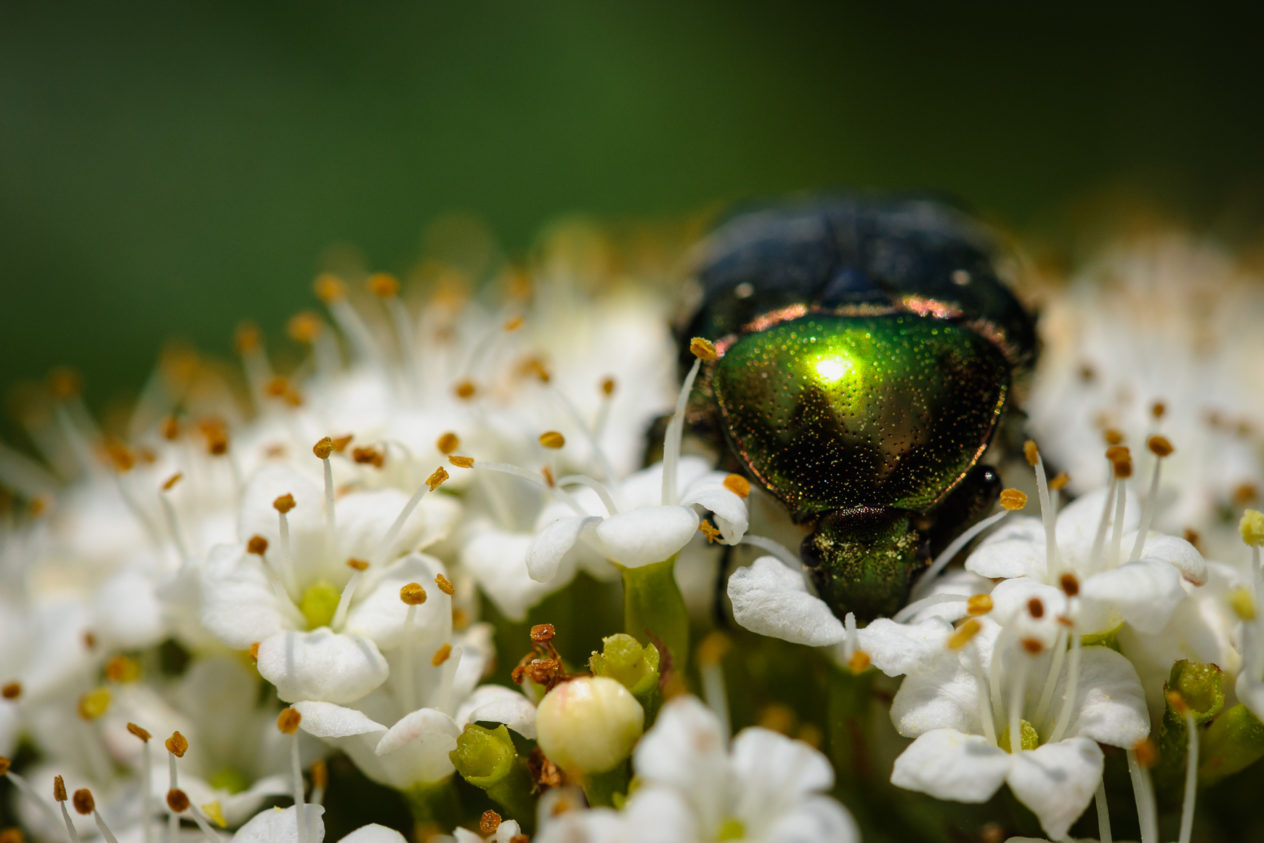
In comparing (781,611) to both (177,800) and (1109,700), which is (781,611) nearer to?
(1109,700)

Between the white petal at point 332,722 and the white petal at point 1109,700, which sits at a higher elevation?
the white petal at point 332,722

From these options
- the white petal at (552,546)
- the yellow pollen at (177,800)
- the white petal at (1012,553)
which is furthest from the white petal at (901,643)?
the yellow pollen at (177,800)

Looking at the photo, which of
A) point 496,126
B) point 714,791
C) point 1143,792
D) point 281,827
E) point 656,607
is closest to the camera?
point 714,791

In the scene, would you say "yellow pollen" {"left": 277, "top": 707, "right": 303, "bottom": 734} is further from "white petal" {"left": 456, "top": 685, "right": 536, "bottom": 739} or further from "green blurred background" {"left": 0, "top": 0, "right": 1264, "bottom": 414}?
"green blurred background" {"left": 0, "top": 0, "right": 1264, "bottom": 414}

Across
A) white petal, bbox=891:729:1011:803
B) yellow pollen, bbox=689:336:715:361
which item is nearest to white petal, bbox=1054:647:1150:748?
white petal, bbox=891:729:1011:803

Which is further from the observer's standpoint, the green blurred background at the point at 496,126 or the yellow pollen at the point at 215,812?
the green blurred background at the point at 496,126

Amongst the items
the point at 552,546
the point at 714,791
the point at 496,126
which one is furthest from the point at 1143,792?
the point at 496,126

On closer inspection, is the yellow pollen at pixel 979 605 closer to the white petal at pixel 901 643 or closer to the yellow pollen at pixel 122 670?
the white petal at pixel 901 643
